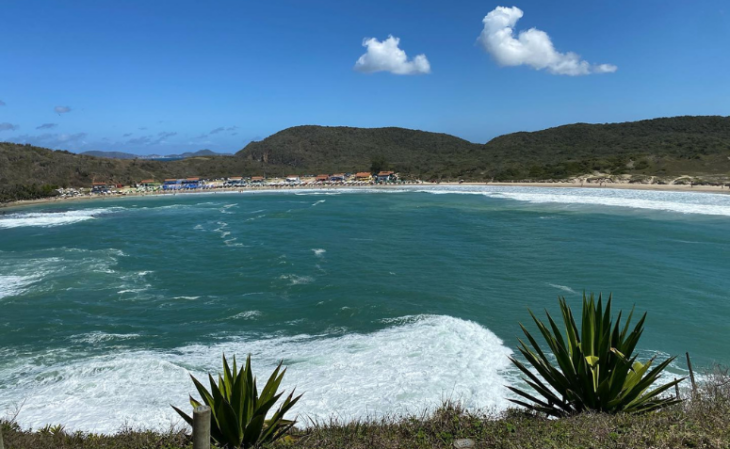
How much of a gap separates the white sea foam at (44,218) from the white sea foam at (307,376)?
35805 mm

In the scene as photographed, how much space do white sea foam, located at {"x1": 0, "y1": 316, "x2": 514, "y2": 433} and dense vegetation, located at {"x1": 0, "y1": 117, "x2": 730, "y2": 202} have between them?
195ft

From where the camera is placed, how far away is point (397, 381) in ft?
30.9

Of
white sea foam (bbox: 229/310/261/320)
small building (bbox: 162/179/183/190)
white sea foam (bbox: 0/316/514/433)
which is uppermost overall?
small building (bbox: 162/179/183/190)

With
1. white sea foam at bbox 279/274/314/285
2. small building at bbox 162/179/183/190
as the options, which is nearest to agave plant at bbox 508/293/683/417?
white sea foam at bbox 279/274/314/285

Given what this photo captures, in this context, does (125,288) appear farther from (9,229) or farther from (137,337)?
(9,229)

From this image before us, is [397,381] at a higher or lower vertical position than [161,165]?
lower

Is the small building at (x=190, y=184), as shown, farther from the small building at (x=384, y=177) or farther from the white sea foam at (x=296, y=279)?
the white sea foam at (x=296, y=279)

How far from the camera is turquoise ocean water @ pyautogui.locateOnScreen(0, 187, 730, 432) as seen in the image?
9305mm

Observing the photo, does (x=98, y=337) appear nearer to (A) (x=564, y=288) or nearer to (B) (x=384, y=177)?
(A) (x=564, y=288)

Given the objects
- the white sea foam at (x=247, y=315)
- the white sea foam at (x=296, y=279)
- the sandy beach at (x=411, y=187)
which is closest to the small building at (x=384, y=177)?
the sandy beach at (x=411, y=187)

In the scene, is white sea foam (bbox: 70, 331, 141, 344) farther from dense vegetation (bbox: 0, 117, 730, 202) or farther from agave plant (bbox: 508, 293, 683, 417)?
dense vegetation (bbox: 0, 117, 730, 202)

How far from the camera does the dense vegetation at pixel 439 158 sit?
72.5 metres

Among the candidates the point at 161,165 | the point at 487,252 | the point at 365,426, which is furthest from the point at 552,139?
the point at 365,426

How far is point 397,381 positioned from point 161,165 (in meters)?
112
